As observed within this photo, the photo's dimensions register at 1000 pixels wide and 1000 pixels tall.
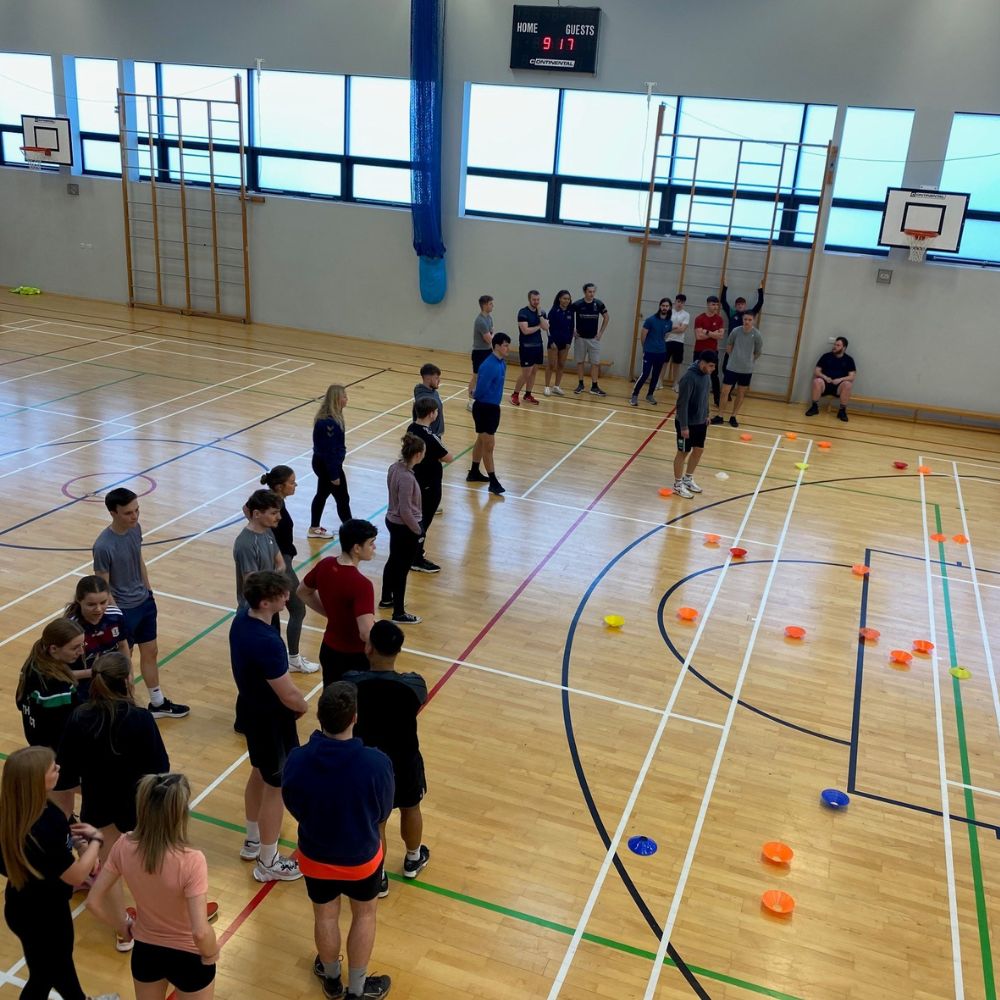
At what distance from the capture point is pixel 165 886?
3.40 metres

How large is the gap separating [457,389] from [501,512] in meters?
5.38

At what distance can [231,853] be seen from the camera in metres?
5.22

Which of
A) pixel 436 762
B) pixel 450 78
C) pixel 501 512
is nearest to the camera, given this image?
pixel 436 762

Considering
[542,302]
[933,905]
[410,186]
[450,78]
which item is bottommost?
[933,905]

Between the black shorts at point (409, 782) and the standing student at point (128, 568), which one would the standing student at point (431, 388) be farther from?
the black shorts at point (409, 782)

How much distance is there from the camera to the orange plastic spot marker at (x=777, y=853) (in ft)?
17.8

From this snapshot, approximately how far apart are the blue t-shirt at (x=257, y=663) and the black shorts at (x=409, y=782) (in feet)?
2.09

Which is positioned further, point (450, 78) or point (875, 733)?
point (450, 78)

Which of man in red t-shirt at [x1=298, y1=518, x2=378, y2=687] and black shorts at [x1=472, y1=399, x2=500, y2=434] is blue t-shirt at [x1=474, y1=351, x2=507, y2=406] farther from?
man in red t-shirt at [x1=298, y1=518, x2=378, y2=687]

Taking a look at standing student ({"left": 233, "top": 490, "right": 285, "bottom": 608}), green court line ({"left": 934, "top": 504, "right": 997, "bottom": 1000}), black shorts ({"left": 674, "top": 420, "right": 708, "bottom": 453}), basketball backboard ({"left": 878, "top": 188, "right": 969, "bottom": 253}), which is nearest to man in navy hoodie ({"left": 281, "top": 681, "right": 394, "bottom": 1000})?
standing student ({"left": 233, "top": 490, "right": 285, "bottom": 608})

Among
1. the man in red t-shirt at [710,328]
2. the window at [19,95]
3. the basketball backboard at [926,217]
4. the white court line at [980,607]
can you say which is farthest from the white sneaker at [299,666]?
the window at [19,95]

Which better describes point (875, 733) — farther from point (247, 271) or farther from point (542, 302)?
point (247, 271)

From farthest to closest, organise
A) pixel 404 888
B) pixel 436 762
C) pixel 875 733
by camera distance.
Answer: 1. pixel 875 733
2. pixel 436 762
3. pixel 404 888

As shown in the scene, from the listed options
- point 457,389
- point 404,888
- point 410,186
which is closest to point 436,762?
point 404,888
